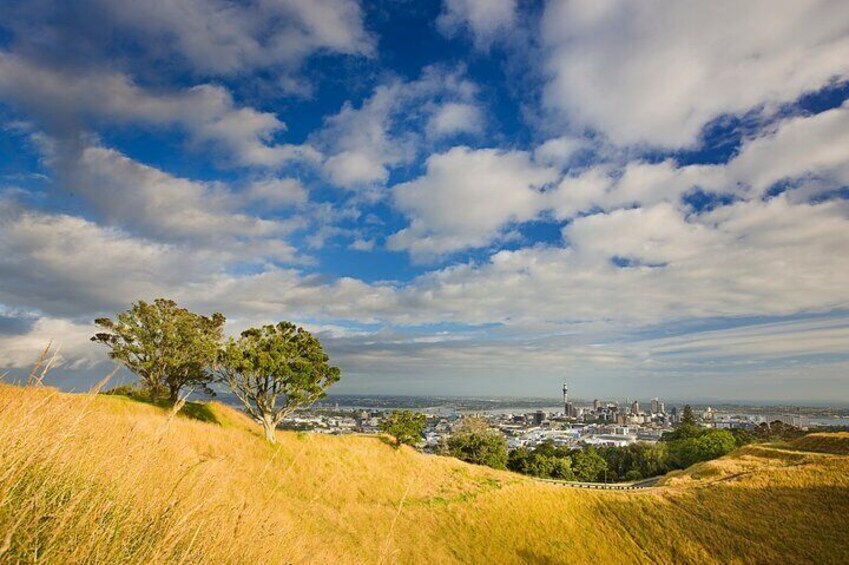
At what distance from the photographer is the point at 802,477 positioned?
3853 centimetres

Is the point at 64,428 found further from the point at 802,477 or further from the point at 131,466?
the point at 802,477

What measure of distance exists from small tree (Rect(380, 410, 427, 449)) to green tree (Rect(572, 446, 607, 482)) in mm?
46098

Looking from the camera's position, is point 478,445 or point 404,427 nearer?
point 404,427

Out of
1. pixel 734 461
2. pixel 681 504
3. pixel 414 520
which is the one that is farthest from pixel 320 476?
pixel 734 461

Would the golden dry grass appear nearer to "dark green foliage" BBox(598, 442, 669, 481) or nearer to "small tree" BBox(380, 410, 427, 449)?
"dark green foliage" BBox(598, 442, 669, 481)

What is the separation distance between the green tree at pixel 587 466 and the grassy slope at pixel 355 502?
3456 cm

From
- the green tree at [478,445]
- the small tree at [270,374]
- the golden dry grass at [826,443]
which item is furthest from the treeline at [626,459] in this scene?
the small tree at [270,374]

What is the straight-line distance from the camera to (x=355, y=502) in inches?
1180

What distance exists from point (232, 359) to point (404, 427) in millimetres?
20901

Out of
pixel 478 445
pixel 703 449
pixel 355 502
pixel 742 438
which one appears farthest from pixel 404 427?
pixel 742 438

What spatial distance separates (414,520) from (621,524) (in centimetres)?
1688

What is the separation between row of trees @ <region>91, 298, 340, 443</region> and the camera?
41.9 m

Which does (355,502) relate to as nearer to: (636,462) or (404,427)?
(404,427)

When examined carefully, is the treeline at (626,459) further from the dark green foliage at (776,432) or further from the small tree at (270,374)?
the small tree at (270,374)
